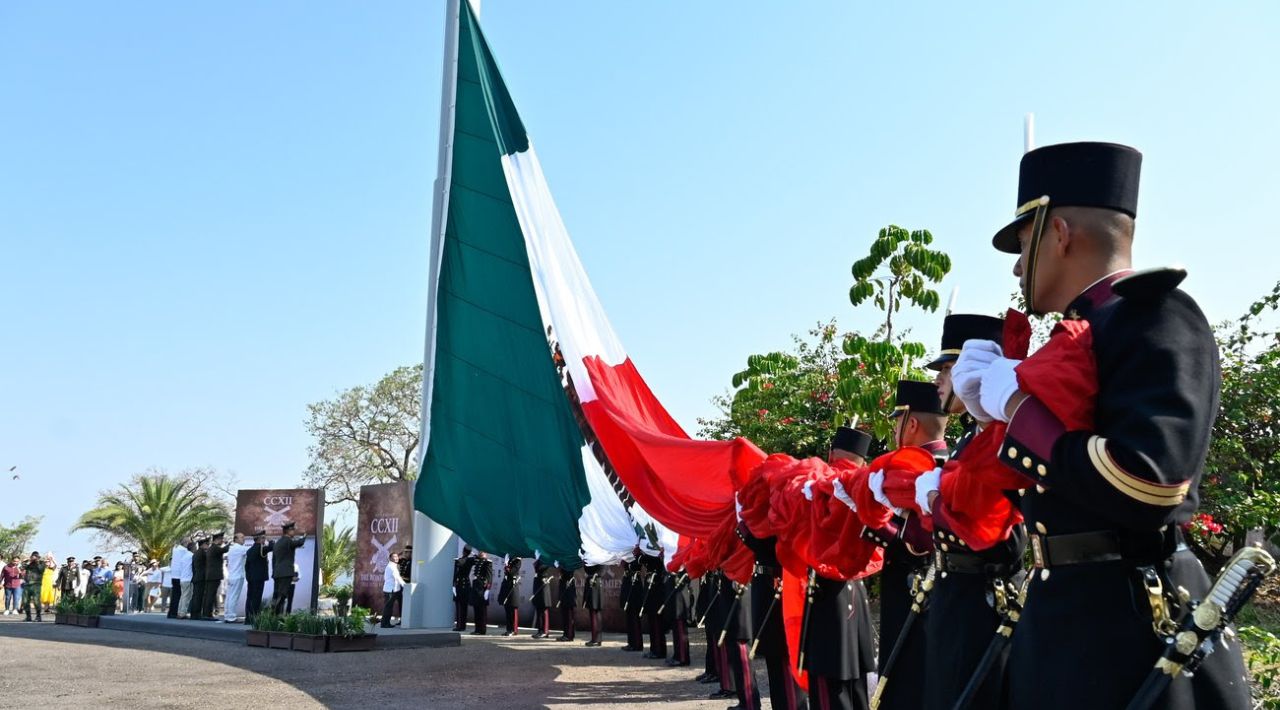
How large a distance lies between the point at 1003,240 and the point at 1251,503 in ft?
27.1

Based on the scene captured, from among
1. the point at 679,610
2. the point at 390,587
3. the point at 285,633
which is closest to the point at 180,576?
the point at 390,587

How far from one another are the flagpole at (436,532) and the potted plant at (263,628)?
239 cm

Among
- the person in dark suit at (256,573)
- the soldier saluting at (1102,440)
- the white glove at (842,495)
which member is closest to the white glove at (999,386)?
the soldier saluting at (1102,440)

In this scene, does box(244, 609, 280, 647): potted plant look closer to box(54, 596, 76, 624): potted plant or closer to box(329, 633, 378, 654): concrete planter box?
box(329, 633, 378, 654): concrete planter box

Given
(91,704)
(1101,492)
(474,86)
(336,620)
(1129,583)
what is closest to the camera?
(1101,492)

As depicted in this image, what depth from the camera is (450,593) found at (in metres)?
17.3

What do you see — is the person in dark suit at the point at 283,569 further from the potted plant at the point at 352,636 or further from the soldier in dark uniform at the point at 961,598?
the soldier in dark uniform at the point at 961,598

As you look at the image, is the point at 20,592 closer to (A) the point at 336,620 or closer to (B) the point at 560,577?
(B) the point at 560,577

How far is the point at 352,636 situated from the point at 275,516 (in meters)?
6.46

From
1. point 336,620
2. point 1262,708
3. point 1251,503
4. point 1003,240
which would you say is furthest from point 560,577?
point 1003,240

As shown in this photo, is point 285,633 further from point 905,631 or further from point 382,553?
point 905,631

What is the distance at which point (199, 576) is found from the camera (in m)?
20.5

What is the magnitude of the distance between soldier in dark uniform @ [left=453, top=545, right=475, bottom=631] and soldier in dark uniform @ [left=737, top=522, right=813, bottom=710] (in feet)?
44.2

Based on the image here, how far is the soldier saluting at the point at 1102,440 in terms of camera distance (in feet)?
6.39
